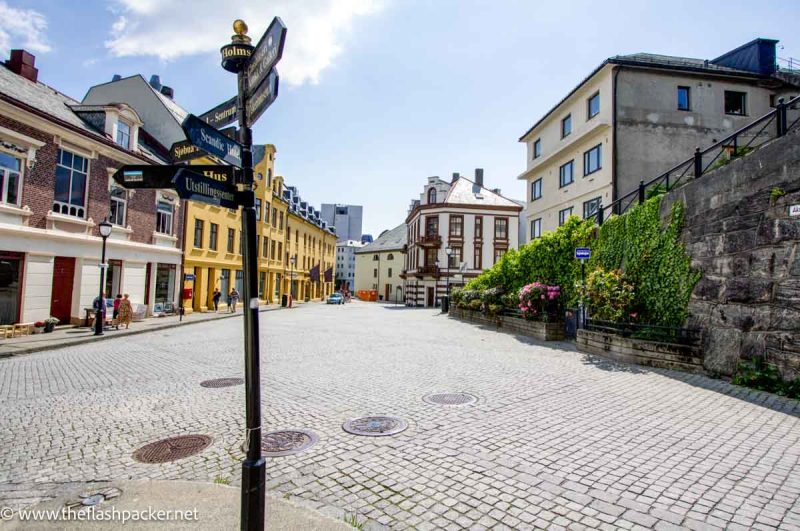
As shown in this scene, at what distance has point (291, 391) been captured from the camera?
297 inches

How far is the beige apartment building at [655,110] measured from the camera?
20328 mm

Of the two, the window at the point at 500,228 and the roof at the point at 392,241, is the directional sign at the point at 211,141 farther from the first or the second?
the roof at the point at 392,241

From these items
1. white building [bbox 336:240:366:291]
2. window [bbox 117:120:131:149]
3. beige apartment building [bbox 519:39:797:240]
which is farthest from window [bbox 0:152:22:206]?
white building [bbox 336:240:366:291]

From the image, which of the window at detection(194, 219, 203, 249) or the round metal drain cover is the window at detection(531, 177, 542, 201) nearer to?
the window at detection(194, 219, 203, 249)

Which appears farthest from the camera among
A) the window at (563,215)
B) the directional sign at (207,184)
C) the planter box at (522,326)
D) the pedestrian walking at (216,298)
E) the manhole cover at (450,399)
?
the pedestrian walking at (216,298)

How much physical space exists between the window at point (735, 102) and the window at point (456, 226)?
94.3ft

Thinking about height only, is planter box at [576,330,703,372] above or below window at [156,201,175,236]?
below

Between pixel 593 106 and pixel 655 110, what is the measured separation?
9.96 feet

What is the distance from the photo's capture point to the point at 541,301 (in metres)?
15.9

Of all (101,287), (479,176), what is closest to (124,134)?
(101,287)

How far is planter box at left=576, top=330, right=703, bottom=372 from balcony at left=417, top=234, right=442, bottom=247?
36350 millimetres

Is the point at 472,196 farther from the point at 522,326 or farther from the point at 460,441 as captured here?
the point at 460,441

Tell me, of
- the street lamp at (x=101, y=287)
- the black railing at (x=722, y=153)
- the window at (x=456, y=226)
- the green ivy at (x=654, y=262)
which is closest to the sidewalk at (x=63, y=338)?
the street lamp at (x=101, y=287)

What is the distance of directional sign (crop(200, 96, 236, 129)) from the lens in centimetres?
338
